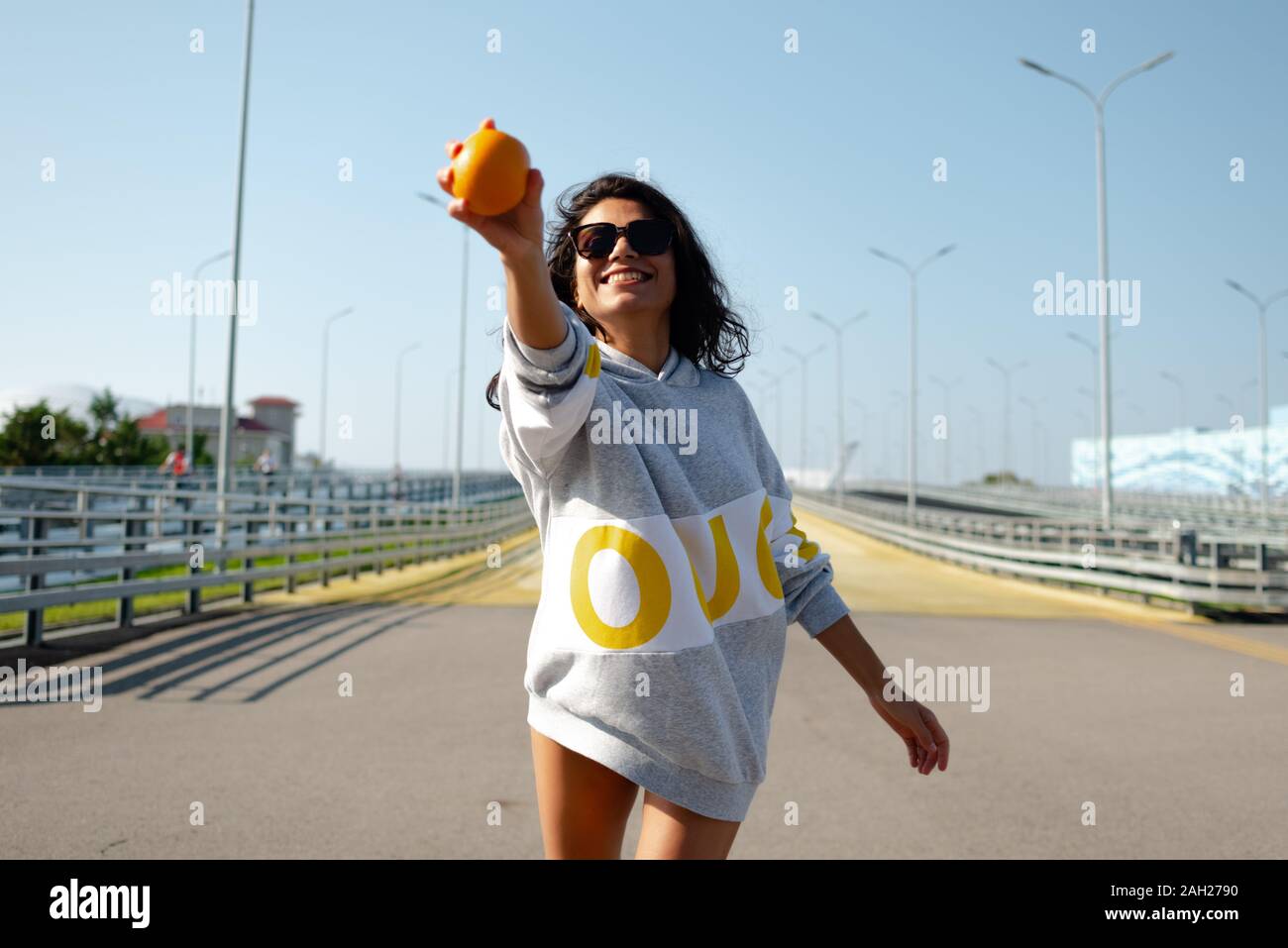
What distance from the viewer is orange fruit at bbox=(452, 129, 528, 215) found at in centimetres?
134

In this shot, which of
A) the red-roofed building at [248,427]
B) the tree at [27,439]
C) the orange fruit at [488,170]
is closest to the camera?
the orange fruit at [488,170]

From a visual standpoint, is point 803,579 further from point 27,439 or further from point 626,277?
point 27,439

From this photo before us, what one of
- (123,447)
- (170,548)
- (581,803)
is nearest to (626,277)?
(581,803)

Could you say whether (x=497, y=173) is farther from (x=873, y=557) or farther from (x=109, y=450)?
(x=109, y=450)

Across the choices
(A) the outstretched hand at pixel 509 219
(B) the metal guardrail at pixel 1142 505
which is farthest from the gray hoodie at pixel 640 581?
(B) the metal guardrail at pixel 1142 505

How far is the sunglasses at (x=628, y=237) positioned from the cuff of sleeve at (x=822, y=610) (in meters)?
0.74

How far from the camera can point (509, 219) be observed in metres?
1.44

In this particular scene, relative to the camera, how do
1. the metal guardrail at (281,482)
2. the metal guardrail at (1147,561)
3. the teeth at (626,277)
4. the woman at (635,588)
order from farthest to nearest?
the metal guardrail at (281,482) < the metal guardrail at (1147,561) < the teeth at (626,277) < the woman at (635,588)

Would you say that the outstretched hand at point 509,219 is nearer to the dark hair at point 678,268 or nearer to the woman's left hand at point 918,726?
the dark hair at point 678,268

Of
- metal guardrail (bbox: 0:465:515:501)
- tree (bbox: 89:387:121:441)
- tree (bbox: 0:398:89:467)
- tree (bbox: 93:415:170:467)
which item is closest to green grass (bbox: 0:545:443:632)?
metal guardrail (bbox: 0:465:515:501)

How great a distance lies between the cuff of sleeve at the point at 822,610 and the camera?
7.15ft

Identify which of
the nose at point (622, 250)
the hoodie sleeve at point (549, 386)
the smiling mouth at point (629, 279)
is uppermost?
the nose at point (622, 250)

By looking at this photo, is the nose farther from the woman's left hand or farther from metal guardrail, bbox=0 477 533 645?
metal guardrail, bbox=0 477 533 645

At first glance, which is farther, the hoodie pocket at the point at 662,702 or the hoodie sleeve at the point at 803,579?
the hoodie sleeve at the point at 803,579
